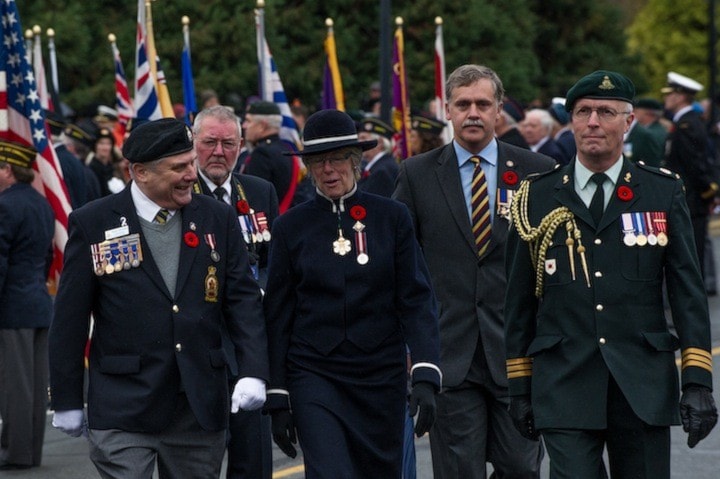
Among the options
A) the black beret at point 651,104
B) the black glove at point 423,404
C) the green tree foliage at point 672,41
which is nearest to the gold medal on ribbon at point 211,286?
the black glove at point 423,404

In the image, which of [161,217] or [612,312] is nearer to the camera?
[612,312]

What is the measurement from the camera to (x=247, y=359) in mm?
6383

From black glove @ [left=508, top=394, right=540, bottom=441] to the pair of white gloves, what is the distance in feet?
3.26

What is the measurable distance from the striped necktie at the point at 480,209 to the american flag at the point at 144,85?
6337 mm

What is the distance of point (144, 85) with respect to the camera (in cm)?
1367

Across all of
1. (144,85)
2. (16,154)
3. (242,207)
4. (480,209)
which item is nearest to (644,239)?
(480,209)

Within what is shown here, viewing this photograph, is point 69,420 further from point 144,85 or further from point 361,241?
point 144,85

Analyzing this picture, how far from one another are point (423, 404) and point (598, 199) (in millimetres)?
1073

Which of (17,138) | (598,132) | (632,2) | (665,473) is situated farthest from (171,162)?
(632,2)

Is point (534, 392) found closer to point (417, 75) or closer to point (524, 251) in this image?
point (524, 251)

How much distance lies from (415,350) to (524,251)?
2.08 ft

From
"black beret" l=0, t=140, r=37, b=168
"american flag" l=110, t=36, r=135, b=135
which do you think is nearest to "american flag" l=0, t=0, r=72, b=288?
"black beret" l=0, t=140, r=37, b=168

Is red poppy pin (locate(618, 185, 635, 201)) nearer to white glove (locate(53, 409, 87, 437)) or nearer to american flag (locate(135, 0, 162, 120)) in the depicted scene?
white glove (locate(53, 409, 87, 437))

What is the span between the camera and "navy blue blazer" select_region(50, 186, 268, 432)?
6293 millimetres
